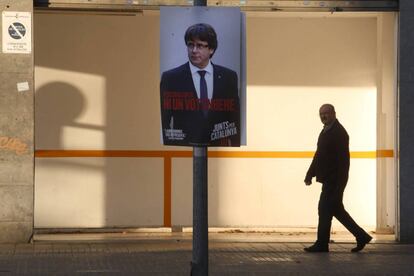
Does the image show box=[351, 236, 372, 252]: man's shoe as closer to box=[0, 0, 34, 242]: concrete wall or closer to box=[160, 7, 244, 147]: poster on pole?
box=[0, 0, 34, 242]: concrete wall

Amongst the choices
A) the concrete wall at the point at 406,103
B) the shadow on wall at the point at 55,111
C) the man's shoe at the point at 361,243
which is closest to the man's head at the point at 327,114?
the concrete wall at the point at 406,103

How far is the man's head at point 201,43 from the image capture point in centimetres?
688

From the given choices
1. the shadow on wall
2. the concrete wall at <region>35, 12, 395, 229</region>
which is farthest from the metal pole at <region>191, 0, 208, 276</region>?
the shadow on wall

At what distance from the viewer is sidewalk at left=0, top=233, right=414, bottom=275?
931 cm

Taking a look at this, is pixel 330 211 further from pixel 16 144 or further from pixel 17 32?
pixel 17 32

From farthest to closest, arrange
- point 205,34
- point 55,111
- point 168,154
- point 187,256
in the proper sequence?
1. point 168,154
2. point 55,111
3. point 187,256
4. point 205,34

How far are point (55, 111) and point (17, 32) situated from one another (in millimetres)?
1967

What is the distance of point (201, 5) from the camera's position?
7.00m

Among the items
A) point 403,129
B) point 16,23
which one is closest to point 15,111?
point 16,23

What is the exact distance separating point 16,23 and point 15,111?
1042mm

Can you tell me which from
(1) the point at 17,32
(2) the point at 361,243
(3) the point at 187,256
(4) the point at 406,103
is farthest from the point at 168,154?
(4) the point at 406,103

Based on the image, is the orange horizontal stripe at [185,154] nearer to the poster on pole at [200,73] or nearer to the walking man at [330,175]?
the walking man at [330,175]

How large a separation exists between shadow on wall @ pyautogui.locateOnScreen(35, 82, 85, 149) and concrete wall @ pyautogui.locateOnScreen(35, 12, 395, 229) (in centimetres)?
1

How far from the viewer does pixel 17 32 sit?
1072 cm
